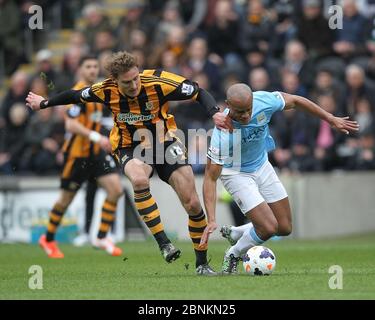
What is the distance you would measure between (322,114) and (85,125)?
523cm

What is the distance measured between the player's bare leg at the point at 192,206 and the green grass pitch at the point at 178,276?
198 mm

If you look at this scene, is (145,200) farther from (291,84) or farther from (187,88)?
(291,84)

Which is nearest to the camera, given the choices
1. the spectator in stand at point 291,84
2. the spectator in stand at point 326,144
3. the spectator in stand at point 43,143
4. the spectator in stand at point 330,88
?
the spectator in stand at point 326,144

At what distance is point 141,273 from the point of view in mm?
11695

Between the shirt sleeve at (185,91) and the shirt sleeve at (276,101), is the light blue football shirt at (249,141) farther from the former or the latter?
the shirt sleeve at (185,91)

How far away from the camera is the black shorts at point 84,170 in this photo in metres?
Answer: 15.3

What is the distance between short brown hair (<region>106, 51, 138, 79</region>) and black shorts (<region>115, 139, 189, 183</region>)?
0.91 metres

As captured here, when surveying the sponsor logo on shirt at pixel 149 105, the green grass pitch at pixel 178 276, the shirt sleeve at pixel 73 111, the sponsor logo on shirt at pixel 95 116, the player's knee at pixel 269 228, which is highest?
the sponsor logo on shirt at pixel 149 105

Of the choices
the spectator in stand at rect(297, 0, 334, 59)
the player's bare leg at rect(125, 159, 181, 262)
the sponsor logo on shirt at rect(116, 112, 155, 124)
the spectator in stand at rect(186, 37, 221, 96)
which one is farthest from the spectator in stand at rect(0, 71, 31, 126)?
the player's bare leg at rect(125, 159, 181, 262)

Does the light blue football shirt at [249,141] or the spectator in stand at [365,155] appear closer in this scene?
the light blue football shirt at [249,141]

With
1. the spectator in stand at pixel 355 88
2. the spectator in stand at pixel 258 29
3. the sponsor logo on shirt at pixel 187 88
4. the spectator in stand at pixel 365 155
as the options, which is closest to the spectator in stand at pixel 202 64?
the spectator in stand at pixel 258 29

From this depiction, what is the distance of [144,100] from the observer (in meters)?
11.3

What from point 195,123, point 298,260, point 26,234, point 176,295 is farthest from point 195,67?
point 176,295

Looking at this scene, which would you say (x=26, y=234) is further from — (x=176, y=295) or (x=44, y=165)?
(x=176, y=295)
